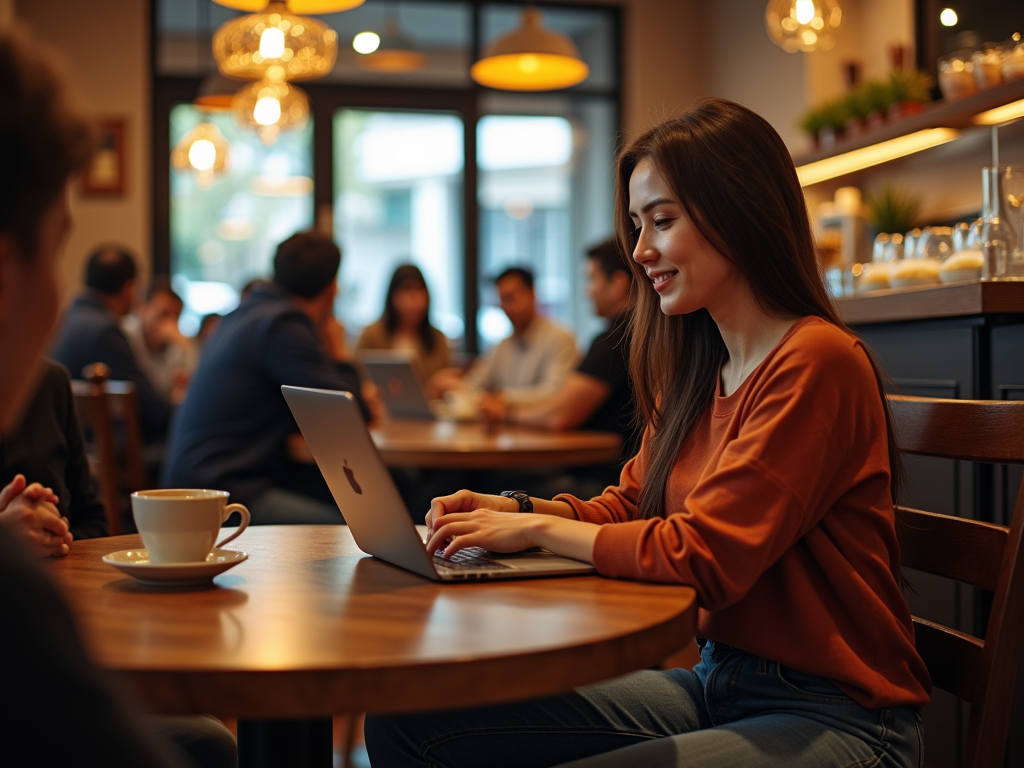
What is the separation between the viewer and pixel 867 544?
3.67ft

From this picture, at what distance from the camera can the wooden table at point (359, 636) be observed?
0.77m

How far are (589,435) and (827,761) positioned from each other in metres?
2.28

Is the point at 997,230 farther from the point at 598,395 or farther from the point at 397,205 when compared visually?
the point at 397,205

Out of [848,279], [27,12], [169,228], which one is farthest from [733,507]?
[27,12]

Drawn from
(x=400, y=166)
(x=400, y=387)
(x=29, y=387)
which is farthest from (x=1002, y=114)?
(x=400, y=166)

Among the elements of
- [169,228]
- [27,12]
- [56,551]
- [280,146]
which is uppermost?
[27,12]

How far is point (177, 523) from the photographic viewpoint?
1.03m

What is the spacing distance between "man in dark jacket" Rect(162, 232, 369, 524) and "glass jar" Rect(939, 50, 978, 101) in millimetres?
2443

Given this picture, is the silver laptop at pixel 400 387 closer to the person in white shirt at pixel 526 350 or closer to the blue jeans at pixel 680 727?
the person in white shirt at pixel 526 350

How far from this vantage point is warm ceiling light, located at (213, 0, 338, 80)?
302cm

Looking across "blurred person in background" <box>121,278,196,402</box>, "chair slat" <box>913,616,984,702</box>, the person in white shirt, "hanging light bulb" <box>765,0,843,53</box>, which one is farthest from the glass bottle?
"blurred person in background" <box>121,278,196,402</box>

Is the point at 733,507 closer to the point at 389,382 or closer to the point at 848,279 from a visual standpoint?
the point at 848,279

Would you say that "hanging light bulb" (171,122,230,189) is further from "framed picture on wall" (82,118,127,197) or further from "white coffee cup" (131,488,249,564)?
"white coffee cup" (131,488,249,564)

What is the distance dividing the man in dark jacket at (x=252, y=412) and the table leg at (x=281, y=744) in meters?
1.79
